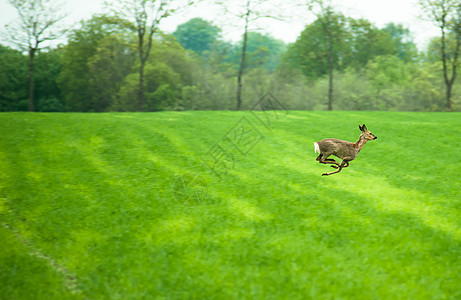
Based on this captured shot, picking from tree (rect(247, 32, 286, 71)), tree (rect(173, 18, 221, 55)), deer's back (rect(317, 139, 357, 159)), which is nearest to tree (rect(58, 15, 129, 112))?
tree (rect(247, 32, 286, 71))

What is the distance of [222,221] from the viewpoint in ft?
26.5

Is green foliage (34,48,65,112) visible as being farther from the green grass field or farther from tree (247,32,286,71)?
the green grass field

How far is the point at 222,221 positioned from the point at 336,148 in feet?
12.0

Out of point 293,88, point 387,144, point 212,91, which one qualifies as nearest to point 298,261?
point 387,144

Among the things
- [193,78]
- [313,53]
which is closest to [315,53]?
[313,53]

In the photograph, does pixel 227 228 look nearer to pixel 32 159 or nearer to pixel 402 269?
pixel 402 269

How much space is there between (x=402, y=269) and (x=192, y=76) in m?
41.6

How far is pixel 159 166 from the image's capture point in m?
11.2

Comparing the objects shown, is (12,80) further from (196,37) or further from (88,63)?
(196,37)

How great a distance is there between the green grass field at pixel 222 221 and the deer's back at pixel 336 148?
2.41 metres

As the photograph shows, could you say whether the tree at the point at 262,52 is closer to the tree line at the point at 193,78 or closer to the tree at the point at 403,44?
the tree line at the point at 193,78

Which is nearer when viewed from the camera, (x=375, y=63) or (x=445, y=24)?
(x=445, y=24)

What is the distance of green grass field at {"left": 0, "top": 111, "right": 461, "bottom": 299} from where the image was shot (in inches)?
245

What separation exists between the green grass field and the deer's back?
2408mm
